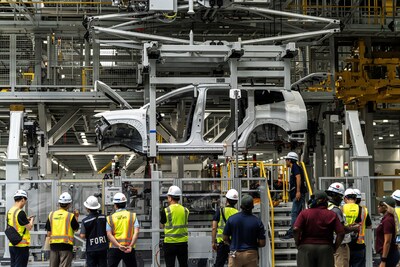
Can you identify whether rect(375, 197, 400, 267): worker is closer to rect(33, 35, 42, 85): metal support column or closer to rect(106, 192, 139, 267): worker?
rect(106, 192, 139, 267): worker

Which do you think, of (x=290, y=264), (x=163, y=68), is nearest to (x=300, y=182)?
(x=290, y=264)

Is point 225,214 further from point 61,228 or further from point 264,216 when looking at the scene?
point 61,228

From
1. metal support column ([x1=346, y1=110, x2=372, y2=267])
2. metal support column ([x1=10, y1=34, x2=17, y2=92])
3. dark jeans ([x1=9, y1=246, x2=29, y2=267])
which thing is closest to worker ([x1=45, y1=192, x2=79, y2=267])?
dark jeans ([x1=9, y1=246, x2=29, y2=267])

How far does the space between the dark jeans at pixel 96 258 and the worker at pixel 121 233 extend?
21 centimetres

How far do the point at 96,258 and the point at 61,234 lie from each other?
677 mm

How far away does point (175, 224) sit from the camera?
1116 centimetres

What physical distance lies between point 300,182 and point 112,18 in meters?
6.64

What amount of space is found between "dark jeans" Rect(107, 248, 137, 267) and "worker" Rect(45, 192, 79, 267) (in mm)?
640

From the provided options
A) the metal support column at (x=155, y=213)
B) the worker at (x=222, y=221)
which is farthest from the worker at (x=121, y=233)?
the metal support column at (x=155, y=213)

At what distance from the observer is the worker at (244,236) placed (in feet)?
29.3

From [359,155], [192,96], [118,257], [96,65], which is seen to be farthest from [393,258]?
[96,65]

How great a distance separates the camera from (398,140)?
28.2 metres

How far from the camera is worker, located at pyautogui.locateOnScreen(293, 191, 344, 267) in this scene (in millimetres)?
8102

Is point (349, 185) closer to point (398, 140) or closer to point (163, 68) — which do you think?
point (163, 68)
